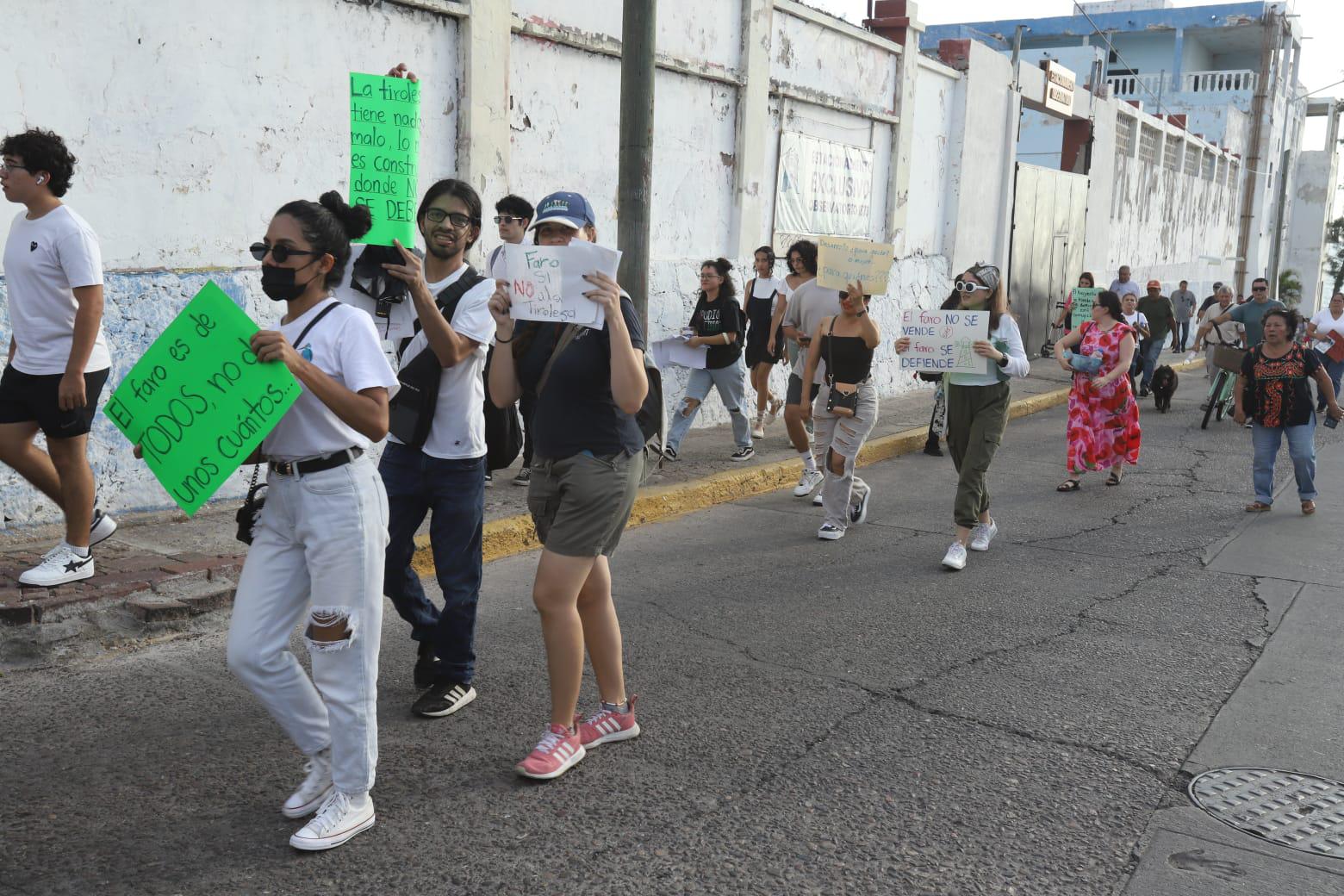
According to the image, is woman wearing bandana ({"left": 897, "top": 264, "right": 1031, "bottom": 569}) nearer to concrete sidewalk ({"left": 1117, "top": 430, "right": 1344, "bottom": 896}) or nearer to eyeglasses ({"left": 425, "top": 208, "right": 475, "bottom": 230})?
concrete sidewalk ({"left": 1117, "top": 430, "right": 1344, "bottom": 896})

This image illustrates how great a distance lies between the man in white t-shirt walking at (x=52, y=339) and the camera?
536cm

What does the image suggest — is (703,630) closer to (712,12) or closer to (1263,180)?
(712,12)

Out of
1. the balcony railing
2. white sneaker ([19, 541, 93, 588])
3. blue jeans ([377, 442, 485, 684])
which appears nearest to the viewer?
blue jeans ([377, 442, 485, 684])

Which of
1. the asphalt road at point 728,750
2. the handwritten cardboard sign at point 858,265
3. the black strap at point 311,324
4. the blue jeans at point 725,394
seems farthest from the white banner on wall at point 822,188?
the black strap at point 311,324

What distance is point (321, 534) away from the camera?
3.41m

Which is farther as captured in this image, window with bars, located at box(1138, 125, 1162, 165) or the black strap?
window with bars, located at box(1138, 125, 1162, 165)

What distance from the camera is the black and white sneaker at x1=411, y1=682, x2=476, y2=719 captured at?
14.9 ft

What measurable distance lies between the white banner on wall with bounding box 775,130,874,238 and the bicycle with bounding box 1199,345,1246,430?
4.35m

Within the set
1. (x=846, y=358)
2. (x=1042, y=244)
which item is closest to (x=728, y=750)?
(x=846, y=358)

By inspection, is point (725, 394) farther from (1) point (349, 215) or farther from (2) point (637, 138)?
(1) point (349, 215)

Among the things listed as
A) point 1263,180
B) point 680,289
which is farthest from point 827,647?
point 1263,180

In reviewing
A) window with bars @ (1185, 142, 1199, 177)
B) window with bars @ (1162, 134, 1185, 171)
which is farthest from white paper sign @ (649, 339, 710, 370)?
window with bars @ (1185, 142, 1199, 177)

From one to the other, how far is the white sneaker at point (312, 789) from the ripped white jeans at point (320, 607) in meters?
0.11

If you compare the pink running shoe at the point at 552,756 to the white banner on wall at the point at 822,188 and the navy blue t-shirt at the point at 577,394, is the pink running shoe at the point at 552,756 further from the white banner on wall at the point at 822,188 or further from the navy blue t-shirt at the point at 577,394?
the white banner on wall at the point at 822,188
